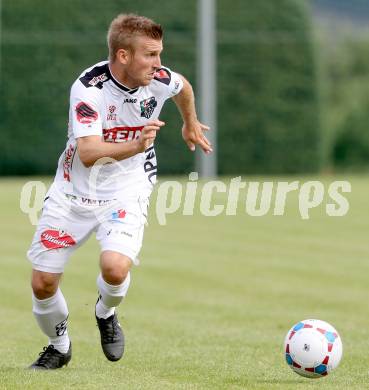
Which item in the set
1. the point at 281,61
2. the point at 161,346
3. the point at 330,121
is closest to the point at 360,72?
the point at 330,121

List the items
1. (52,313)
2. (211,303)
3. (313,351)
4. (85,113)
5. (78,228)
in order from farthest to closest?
(211,303) < (52,313) < (78,228) < (85,113) < (313,351)

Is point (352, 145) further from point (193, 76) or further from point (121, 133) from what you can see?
point (121, 133)

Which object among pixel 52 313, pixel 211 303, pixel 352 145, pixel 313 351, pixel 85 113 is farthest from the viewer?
pixel 352 145

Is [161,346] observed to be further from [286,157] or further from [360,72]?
[360,72]

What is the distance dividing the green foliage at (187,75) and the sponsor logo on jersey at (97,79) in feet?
76.9

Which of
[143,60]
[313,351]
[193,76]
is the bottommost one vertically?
[193,76]

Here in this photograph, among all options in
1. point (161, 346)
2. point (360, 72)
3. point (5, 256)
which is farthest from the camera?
point (360, 72)

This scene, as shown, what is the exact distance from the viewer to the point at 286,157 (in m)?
32.1

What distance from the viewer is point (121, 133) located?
7.06 m

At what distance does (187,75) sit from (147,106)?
79.5 feet

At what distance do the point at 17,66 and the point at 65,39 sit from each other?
1.52m

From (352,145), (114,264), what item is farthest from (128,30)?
(352,145)

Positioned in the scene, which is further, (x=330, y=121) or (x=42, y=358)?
(x=330, y=121)

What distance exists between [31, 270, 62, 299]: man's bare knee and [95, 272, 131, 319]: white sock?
0.94 ft
